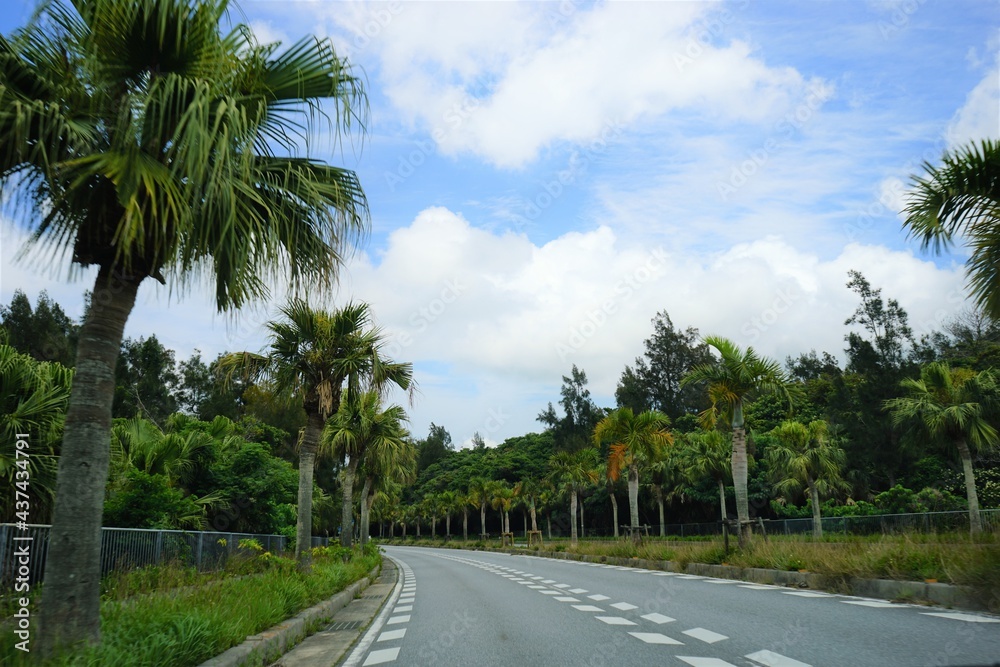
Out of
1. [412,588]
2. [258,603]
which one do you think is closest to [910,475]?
[412,588]

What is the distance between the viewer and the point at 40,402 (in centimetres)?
993

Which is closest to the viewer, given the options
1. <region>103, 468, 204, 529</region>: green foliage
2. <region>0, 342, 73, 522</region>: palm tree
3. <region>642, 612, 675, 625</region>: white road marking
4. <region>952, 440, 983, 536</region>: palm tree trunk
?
<region>642, 612, 675, 625</region>: white road marking

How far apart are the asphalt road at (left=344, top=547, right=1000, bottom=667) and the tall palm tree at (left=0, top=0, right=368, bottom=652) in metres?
3.40

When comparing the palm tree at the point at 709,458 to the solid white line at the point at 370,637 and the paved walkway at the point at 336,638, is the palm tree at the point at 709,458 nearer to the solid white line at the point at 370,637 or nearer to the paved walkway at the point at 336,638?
the solid white line at the point at 370,637

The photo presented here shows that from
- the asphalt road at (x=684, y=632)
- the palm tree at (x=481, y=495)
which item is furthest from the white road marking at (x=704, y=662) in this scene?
the palm tree at (x=481, y=495)

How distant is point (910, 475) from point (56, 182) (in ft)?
177

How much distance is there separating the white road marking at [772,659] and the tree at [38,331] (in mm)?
47623

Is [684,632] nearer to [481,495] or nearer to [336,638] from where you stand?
[336,638]

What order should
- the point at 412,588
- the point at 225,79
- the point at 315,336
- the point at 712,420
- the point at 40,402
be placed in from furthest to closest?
the point at 712,420, the point at 412,588, the point at 315,336, the point at 40,402, the point at 225,79

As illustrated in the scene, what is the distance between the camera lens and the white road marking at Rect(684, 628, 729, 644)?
24.7 feet

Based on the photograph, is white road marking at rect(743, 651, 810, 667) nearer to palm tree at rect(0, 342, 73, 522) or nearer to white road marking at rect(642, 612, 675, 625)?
white road marking at rect(642, 612, 675, 625)

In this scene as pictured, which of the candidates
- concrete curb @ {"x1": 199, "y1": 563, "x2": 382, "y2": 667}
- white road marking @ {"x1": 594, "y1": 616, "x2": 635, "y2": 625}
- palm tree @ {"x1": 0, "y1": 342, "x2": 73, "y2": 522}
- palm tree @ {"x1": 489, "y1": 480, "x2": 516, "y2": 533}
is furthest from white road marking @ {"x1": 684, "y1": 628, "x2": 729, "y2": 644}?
palm tree @ {"x1": 489, "y1": 480, "x2": 516, "y2": 533}

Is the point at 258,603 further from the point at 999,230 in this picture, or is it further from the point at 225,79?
the point at 999,230

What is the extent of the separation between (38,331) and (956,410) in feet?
182
